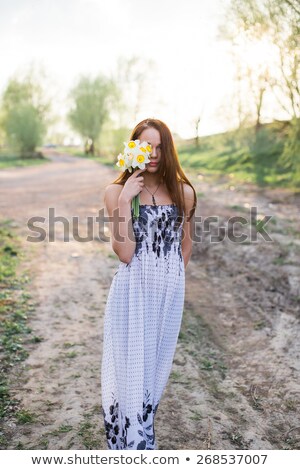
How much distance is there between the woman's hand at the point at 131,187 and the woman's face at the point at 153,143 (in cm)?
9

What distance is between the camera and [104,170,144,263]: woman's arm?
2852 mm

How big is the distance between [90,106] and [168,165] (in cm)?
4494

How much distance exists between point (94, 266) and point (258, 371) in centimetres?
389

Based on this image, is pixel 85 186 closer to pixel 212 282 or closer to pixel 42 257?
pixel 42 257

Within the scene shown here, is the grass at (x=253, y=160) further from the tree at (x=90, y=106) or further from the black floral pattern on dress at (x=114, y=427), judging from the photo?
the tree at (x=90, y=106)

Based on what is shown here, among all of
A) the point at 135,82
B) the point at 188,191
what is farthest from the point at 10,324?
the point at 135,82

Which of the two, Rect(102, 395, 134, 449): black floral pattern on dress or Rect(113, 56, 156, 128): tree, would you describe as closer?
Rect(102, 395, 134, 449): black floral pattern on dress

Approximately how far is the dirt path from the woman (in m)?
0.68

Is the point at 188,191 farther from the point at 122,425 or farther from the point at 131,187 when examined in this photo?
the point at 122,425

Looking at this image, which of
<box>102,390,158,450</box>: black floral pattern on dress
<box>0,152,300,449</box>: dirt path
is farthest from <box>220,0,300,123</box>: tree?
<box>102,390,158,450</box>: black floral pattern on dress

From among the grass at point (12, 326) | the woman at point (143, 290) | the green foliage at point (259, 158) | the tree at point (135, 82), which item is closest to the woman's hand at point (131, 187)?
the woman at point (143, 290)

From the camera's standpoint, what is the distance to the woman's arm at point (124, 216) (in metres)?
2.85

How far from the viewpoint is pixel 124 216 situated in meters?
2.87

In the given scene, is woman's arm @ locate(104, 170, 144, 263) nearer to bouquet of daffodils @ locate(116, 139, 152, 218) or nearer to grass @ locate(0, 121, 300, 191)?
bouquet of daffodils @ locate(116, 139, 152, 218)
